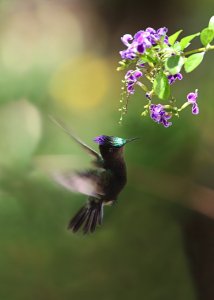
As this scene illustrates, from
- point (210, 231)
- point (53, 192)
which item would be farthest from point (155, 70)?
point (210, 231)

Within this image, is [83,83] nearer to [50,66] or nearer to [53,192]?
[50,66]

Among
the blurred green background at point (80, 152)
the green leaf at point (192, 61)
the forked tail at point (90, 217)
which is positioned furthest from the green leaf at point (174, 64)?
the blurred green background at point (80, 152)

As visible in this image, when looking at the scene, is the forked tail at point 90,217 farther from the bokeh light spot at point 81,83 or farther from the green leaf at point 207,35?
the bokeh light spot at point 81,83

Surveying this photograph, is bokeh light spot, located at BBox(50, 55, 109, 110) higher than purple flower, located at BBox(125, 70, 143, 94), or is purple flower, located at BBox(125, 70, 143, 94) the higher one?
purple flower, located at BBox(125, 70, 143, 94)

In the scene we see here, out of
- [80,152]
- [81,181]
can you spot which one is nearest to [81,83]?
[80,152]

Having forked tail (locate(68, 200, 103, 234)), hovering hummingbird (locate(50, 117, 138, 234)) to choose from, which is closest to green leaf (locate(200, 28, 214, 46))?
hovering hummingbird (locate(50, 117, 138, 234))

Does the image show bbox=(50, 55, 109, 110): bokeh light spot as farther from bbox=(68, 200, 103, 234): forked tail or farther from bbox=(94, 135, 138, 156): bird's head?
bbox=(94, 135, 138, 156): bird's head

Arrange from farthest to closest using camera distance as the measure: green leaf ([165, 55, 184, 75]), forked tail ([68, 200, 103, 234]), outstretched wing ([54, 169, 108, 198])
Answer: forked tail ([68, 200, 103, 234]) → outstretched wing ([54, 169, 108, 198]) → green leaf ([165, 55, 184, 75])
